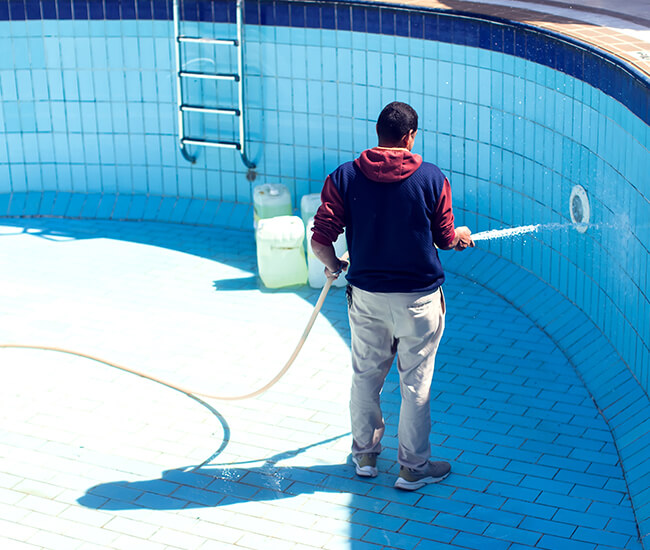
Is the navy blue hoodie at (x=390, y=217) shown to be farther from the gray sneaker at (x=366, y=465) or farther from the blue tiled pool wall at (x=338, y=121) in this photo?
the blue tiled pool wall at (x=338, y=121)

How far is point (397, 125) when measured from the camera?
14.0 ft

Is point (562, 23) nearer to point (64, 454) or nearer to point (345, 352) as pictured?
point (345, 352)

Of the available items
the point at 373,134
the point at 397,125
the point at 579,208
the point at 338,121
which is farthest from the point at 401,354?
the point at 338,121

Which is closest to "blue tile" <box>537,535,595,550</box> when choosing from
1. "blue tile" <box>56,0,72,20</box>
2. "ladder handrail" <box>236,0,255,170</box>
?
"ladder handrail" <box>236,0,255,170</box>

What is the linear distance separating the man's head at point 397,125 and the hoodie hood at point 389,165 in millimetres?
49

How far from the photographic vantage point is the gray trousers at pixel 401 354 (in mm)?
4496

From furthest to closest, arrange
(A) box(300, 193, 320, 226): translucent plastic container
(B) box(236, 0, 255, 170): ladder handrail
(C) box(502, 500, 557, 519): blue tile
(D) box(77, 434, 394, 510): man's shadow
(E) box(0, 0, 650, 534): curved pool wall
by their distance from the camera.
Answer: (B) box(236, 0, 255, 170): ladder handrail < (A) box(300, 193, 320, 226): translucent plastic container < (E) box(0, 0, 650, 534): curved pool wall < (D) box(77, 434, 394, 510): man's shadow < (C) box(502, 500, 557, 519): blue tile

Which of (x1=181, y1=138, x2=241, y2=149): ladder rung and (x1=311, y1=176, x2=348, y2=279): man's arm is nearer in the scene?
(x1=311, y1=176, x2=348, y2=279): man's arm

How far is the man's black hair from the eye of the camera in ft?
14.0

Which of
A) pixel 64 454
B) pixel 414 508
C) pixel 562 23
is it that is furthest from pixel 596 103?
pixel 64 454

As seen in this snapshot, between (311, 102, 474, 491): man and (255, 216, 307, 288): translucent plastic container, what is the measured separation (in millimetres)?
2397

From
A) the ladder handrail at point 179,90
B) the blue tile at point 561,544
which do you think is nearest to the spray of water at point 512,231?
the blue tile at point 561,544

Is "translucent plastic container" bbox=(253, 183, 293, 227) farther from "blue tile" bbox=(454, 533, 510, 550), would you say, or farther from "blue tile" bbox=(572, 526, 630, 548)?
"blue tile" bbox=(572, 526, 630, 548)

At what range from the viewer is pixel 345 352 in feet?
20.3
